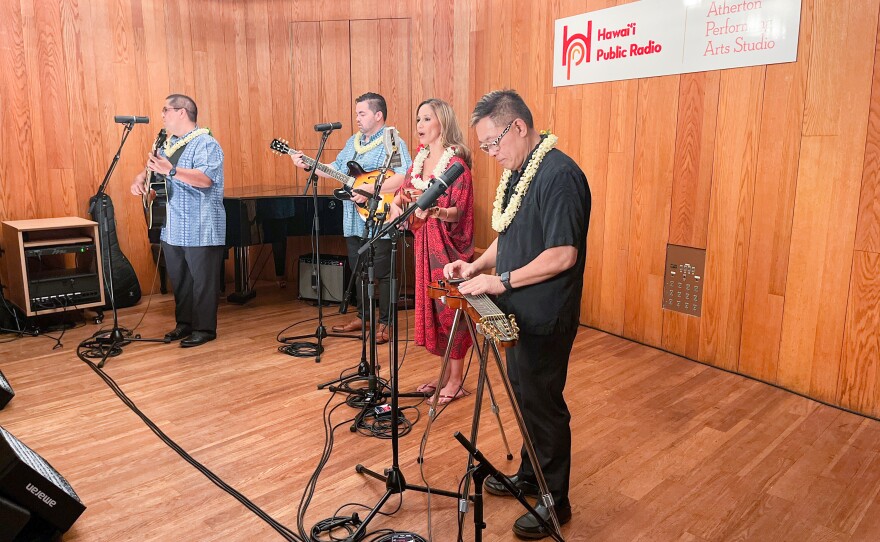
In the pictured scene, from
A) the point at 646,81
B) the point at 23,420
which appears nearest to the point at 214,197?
the point at 23,420

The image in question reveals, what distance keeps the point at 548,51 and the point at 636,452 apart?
3.18 metres

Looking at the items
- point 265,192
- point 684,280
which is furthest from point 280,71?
point 684,280

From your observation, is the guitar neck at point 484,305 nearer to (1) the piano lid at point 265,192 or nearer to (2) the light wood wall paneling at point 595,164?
(2) the light wood wall paneling at point 595,164

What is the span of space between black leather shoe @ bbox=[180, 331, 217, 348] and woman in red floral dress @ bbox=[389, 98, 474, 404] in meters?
1.86

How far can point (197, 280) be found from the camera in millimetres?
4492

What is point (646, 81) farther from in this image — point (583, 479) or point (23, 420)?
point (23, 420)

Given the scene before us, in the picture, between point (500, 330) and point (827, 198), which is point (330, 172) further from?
point (827, 198)

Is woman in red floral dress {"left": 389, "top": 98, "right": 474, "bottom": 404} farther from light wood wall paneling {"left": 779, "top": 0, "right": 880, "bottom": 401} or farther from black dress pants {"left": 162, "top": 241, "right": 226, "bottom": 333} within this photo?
light wood wall paneling {"left": 779, "top": 0, "right": 880, "bottom": 401}

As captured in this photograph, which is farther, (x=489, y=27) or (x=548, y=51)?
(x=489, y=27)

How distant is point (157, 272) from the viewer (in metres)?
5.86

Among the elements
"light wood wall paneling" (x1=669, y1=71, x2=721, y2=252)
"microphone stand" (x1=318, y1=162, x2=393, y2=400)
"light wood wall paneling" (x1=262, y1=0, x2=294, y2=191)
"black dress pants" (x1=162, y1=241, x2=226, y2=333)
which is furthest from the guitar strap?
"light wood wall paneling" (x1=669, y1=71, x2=721, y2=252)

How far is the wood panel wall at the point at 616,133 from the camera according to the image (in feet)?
11.4

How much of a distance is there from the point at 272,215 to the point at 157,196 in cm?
103

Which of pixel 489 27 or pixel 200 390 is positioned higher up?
pixel 489 27
